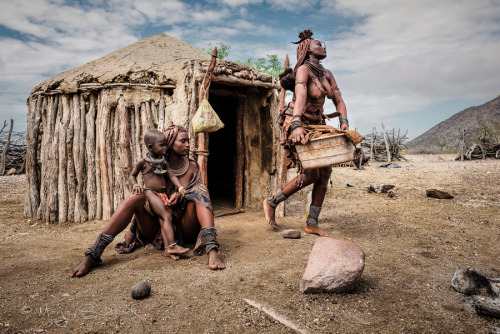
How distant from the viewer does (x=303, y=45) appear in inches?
139

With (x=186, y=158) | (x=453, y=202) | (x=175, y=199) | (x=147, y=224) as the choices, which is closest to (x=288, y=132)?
(x=186, y=158)

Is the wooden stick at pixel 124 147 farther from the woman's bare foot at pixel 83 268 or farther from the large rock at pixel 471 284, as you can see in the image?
the large rock at pixel 471 284

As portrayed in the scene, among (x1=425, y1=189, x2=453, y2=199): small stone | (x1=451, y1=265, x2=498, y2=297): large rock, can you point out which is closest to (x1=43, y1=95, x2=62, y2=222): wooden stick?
(x1=451, y1=265, x2=498, y2=297): large rock

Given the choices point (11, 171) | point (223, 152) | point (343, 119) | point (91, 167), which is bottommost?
point (11, 171)

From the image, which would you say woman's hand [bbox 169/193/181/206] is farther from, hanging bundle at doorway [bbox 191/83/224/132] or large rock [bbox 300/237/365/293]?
large rock [bbox 300/237/365/293]

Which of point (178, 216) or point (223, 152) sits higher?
point (223, 152)

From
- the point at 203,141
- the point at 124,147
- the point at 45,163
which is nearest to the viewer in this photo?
the point at 203,141

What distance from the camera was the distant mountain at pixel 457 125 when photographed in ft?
76.8

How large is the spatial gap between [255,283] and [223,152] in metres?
6.47

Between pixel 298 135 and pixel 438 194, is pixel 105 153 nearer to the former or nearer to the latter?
pixel 298 135

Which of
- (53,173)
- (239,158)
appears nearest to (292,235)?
(239,158)

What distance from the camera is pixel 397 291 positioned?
211 cm

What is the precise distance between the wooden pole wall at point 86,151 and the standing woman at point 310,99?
214cm

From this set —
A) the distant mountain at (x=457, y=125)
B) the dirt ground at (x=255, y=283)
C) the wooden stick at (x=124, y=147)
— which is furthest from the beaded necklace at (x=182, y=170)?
the distant mountain at (x=457, y=125)
